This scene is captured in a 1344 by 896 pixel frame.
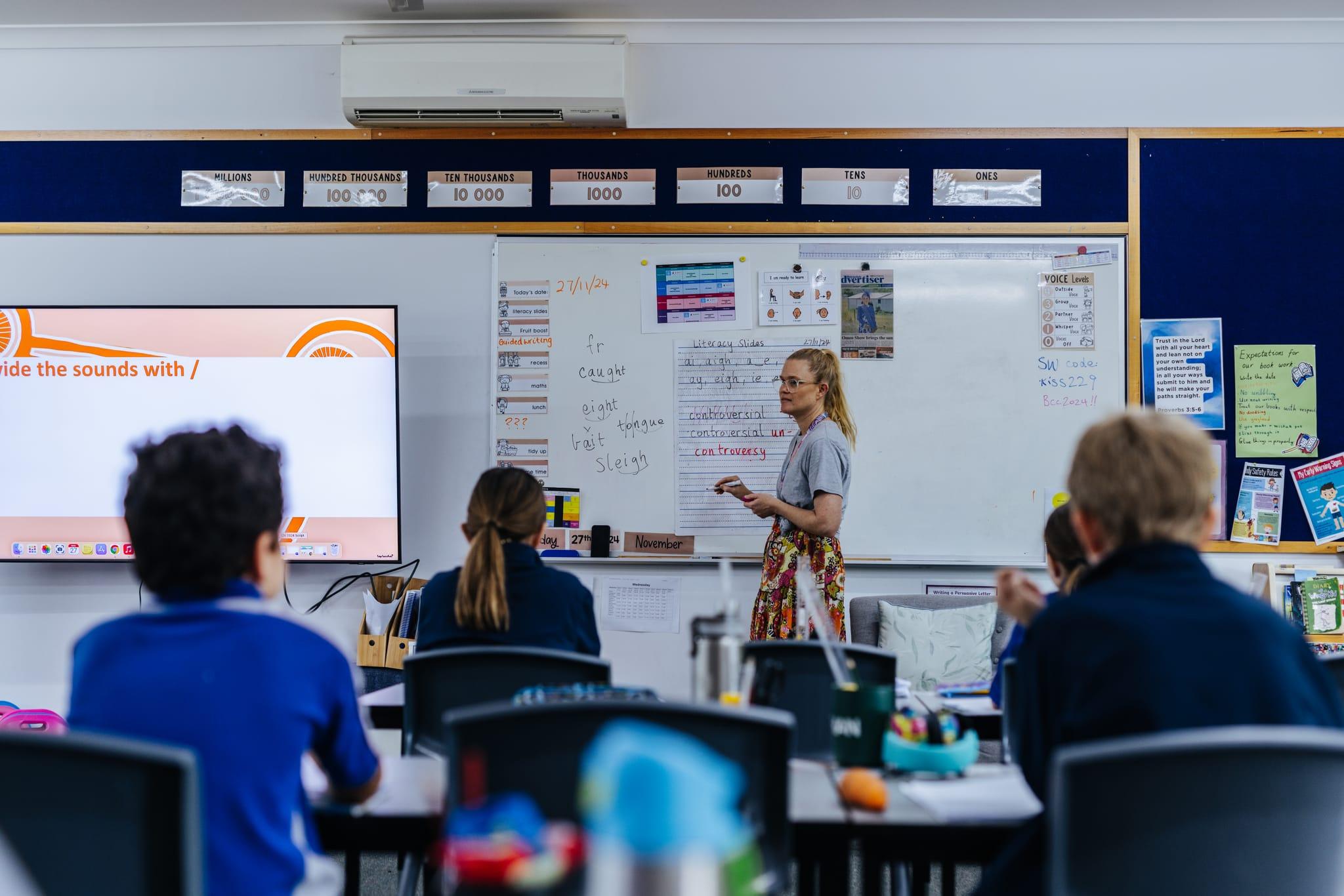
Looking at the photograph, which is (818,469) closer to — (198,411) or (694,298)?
(694,298)

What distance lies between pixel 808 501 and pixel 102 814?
2.52 meters

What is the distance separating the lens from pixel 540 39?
3883 mm

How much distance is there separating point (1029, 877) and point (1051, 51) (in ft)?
11.6

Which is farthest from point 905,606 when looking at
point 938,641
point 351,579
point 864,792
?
point 864,792

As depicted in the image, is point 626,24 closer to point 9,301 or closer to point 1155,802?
point 9,301

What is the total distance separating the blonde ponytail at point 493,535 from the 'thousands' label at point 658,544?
1606mm

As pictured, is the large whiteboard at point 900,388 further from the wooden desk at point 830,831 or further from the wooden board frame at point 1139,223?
the wooden desk at point 830,831

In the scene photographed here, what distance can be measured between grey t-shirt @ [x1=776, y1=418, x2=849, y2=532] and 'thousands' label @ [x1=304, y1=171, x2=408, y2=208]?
73.4 inches

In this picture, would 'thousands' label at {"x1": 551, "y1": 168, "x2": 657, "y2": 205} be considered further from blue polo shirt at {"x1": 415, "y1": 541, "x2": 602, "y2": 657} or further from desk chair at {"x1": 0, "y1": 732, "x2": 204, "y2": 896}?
desk chair at {"x1": 0, "y1": 732, "x2": 204, "y2": 896}

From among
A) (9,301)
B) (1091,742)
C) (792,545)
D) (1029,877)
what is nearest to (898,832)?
(1029,877)

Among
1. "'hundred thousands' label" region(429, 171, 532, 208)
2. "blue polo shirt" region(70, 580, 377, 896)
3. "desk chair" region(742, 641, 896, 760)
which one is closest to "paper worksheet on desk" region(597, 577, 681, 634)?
"'hundred thousands' label" region(429, 171, 532, 208)

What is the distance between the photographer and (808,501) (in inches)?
134

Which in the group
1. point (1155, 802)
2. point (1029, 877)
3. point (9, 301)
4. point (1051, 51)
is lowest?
point (1029, 877)

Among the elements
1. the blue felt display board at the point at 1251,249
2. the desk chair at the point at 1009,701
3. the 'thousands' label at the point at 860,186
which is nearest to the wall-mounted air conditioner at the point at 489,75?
the 'thousands' label at the point at 860,186
